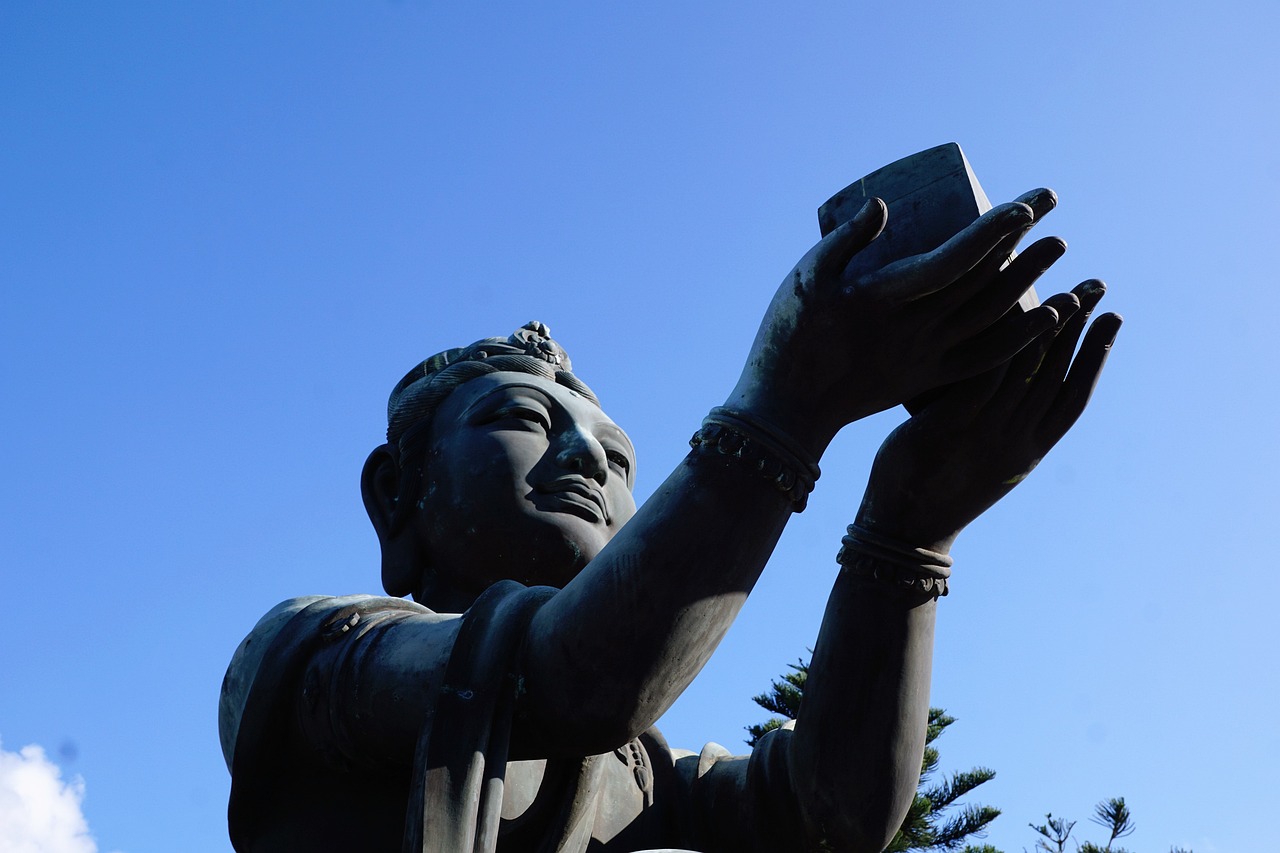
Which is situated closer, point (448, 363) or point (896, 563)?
point (896, 563)

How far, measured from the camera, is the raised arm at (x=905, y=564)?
147 inches

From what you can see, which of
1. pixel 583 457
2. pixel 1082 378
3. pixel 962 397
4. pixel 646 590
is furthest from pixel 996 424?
pixel 583 457

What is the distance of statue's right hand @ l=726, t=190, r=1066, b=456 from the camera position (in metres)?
3.31

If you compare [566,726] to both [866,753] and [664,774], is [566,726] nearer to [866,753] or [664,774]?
[866,753]

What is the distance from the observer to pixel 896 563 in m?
3.92

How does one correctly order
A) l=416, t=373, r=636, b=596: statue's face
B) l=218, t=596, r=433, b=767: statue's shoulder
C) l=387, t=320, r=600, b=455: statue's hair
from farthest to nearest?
l=387, t=320, r=600, b=455: statue's hair < l=416, t=373, r=636, b=596: statue's face < l=218, t=596, r=433, b=767: statue's shoulder

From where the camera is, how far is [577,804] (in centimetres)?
404

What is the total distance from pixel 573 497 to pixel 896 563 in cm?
110

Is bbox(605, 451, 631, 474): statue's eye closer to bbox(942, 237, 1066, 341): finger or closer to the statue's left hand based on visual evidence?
the statue's left hand

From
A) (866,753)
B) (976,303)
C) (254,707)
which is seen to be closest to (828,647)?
(866,753)

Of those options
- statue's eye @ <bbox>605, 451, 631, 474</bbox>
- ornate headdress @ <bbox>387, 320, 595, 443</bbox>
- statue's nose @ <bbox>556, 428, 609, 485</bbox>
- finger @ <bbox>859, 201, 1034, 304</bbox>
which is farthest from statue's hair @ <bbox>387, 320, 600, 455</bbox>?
finger @ <bbox>859, 201, 1034, 304</bbox>

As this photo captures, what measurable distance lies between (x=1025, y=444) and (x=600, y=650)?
1.23m

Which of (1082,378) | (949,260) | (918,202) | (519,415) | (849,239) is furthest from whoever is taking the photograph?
(519,415)

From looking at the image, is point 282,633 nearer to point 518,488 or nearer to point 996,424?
point 518,488
